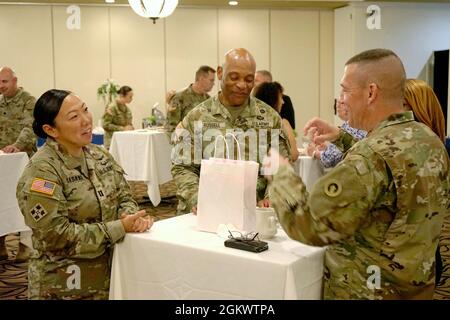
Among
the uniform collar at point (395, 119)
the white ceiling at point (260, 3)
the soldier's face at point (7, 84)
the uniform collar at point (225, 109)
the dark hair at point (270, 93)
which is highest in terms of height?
the white ceiling at point (260, 3)

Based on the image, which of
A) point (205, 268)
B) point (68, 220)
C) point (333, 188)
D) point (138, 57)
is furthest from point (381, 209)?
point (138, 57)

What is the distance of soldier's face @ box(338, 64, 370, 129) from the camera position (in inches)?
67.4

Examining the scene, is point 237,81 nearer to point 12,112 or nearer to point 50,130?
point 50,130

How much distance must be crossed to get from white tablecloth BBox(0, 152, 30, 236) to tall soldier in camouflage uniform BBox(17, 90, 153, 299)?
228 centimetres

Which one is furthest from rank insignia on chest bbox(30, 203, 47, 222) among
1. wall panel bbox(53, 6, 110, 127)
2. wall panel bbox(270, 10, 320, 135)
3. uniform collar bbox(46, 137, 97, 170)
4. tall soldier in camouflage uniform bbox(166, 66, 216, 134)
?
wall panel bbox(270, 10, 320, 135)

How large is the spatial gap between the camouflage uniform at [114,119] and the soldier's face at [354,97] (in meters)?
6.71

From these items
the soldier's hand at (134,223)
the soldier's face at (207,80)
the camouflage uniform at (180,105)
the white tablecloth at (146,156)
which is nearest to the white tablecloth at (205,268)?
the soldier's hand at (134,223)

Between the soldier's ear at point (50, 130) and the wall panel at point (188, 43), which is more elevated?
the wall panel at point (188, 43)

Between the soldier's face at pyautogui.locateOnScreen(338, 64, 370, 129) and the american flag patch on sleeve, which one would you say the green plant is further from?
the soldier's face at pyautogui.locateOnScreen(338, 64, 370, 129)

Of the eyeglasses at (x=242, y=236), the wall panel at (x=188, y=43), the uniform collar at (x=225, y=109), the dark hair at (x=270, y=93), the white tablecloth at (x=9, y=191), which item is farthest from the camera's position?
the wall panel at (x=188, y=43)

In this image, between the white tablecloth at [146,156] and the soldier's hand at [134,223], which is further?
the white tablecloth at [146,156]

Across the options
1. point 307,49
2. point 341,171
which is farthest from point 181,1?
point 341,171

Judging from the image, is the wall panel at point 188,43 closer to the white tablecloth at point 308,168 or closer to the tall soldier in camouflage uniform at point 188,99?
the tall soldier in camouflage uniform at point 188,99

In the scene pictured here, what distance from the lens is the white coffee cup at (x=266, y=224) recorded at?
1.99 metres
